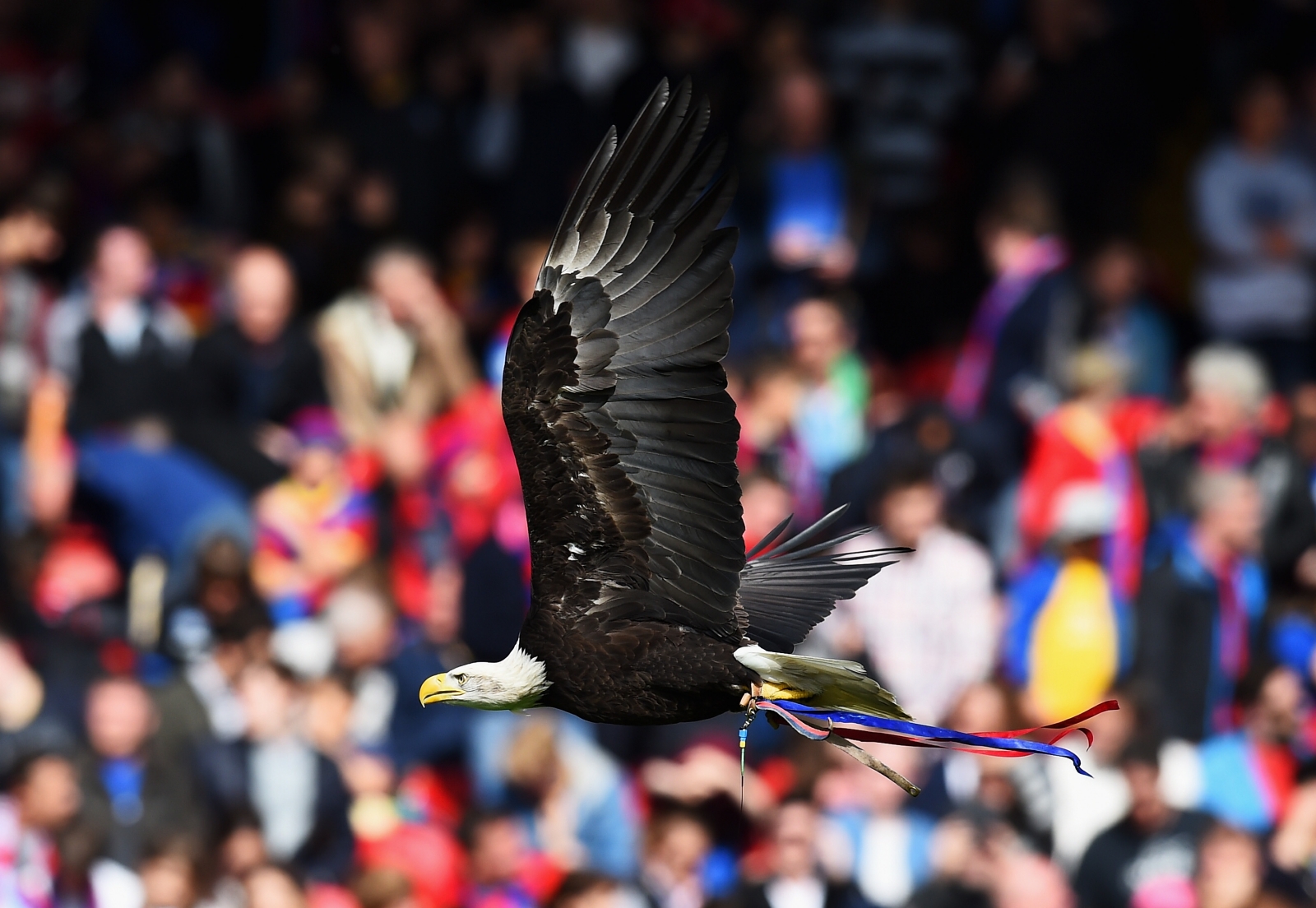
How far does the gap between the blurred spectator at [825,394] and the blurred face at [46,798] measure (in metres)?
3.35

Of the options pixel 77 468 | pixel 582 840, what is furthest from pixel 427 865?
pixel 77 468

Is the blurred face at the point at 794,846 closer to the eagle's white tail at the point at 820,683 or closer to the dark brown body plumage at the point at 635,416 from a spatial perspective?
the dark brown body plumage at the point at 635,416

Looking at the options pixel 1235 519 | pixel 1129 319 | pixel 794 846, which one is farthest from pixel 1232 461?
pixel 794 846

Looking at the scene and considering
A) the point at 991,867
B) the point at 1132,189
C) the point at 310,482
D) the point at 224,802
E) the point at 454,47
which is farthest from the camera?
the point at 454,47

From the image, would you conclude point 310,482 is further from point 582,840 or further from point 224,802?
point 582,840

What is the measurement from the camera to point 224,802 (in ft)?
26.8

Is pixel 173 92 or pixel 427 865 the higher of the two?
pixel 173 92

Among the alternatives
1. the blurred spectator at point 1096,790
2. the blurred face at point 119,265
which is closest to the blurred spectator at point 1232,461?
the blurred spectator at point 1096,790

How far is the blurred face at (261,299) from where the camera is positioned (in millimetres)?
9734

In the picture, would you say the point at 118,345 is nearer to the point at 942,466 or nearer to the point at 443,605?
the point at 443,605

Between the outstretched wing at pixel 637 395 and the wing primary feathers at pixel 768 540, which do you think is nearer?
the outstretched wing at pixel 637 395

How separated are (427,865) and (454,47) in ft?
16.9

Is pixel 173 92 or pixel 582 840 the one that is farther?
pixel 173 92

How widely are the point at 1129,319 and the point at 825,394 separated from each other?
1.60 metres
